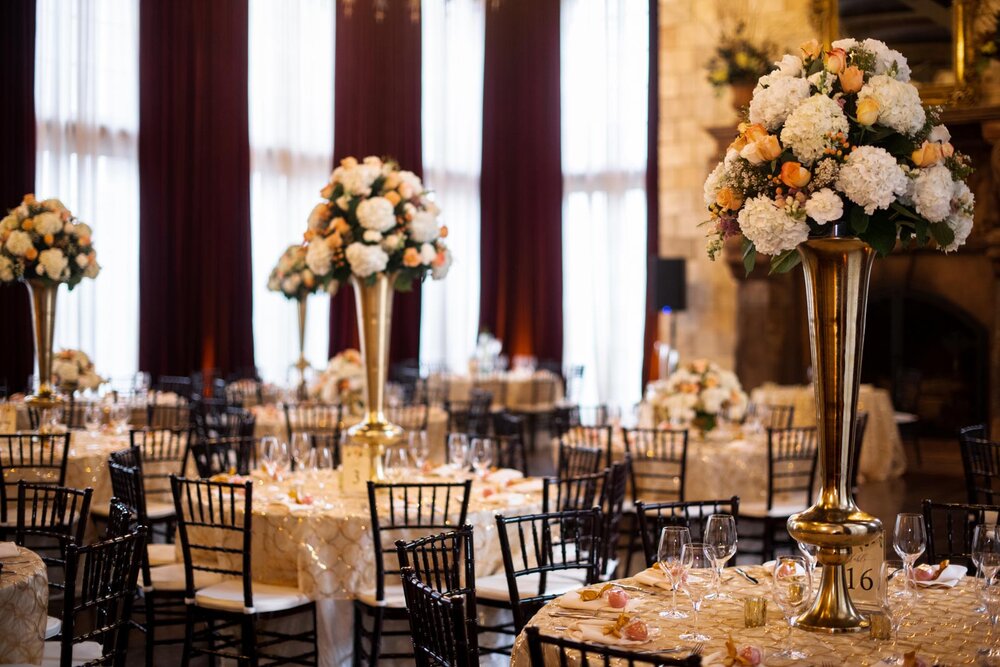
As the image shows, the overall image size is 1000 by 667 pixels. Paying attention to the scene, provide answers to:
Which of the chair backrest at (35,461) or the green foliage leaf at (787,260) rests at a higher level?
the green foliage leaf at (787,260)

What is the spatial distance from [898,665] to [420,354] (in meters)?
13.2

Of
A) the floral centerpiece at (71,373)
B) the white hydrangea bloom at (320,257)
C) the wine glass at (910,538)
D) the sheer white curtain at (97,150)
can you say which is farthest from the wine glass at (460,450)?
the sheer white curtain at (97,150)

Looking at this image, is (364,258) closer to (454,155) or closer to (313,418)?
(313,418)

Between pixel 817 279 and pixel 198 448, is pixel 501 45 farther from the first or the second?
pixel 817 279


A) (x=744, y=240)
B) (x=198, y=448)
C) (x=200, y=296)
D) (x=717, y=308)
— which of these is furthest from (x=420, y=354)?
(x=744, y=240)

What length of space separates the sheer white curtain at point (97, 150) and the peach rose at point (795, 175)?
10619mm

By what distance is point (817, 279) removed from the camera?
2.97 m

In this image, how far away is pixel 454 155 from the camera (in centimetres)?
1612

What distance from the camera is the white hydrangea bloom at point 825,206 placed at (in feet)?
9.05

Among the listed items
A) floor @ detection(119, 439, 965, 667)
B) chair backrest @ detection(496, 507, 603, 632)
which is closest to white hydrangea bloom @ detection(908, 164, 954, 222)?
chair backrest @ detection(496, 507, 603, 632)

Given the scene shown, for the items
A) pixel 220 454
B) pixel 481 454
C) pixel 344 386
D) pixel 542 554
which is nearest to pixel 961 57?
pixel 344 386

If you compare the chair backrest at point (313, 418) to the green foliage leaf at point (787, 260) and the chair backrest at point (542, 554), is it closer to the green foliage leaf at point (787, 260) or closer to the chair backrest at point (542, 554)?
the chair backrest at point (542, 554)

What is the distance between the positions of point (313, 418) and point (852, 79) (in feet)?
20.3

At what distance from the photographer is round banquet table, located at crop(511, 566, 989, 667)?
2.80m
